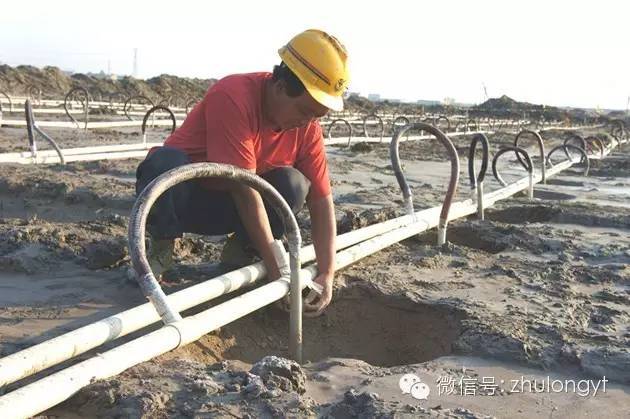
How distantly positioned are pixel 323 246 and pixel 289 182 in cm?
36

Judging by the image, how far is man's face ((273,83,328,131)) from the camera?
2.60 m

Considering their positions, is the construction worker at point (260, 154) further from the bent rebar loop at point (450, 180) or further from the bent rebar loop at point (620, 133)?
the bent rebar loop at point (620, 133)

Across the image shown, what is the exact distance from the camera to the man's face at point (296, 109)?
2598 mm

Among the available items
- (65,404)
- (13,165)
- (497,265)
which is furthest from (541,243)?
(13,165)

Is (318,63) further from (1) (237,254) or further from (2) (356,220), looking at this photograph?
(2) (356,220)

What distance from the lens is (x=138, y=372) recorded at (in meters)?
2.13

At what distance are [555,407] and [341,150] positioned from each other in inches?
416

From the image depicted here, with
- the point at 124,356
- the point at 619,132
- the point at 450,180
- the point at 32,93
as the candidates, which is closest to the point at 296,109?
the point at 124,356

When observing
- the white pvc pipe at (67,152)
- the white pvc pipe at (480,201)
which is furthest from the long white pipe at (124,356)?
the white pvc pipe at (67,152)

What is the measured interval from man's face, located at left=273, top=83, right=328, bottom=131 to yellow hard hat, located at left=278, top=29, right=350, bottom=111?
46 millimetres

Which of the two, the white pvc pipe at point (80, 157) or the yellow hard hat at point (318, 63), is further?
the white pvc pipe at point (80, 157)

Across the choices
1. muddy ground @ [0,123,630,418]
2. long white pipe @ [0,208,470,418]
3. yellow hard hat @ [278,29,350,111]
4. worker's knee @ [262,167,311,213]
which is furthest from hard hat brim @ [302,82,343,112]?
muddy ground @ [0,123,630,418]

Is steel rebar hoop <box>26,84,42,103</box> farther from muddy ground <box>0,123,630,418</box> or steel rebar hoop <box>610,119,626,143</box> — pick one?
steel rebar hoop <box>610,119,626,143</box>

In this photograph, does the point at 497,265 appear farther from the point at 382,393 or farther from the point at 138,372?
the point at 138,372
